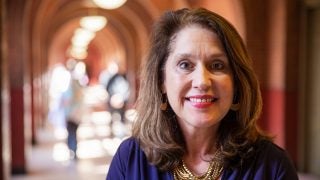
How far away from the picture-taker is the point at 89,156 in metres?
8.84

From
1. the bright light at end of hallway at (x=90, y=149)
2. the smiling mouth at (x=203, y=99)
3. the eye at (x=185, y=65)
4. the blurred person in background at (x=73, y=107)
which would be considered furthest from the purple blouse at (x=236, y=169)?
the bright light at end of hallway at (x=90, y=149)

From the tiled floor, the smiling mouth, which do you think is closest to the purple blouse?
the smiling mouth

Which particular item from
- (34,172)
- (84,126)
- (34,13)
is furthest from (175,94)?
(84,126)

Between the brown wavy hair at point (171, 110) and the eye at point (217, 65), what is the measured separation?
1.3 inches

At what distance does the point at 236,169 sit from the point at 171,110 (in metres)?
0.32

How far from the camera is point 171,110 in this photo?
1.66 m

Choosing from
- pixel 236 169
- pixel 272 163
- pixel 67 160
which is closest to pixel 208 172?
pixel 236 169

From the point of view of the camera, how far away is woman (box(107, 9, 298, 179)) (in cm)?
145

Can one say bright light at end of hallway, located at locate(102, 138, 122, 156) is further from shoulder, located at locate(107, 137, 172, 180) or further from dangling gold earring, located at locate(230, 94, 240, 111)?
dangling gold earring, located at locate(230, 94, 240, 111)

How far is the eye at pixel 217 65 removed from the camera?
146 centimetres

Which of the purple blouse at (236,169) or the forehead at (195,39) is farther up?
the forehead at (195,39)

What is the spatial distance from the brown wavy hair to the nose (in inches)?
4.0

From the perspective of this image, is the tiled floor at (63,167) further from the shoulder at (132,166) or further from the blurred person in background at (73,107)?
the shoulder at (132,166)

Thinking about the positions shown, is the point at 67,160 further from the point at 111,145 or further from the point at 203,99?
the point at 203,99
